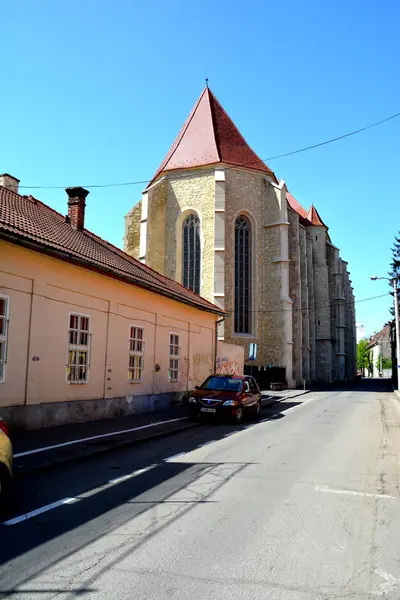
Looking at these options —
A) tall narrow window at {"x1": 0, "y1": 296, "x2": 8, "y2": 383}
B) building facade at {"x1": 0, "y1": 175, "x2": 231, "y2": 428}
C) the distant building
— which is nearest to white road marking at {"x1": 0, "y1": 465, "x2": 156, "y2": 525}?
building facade at {"x1": 0, "y1": 175, "x2": 231, "y2": 428}

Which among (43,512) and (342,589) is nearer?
(342,589)

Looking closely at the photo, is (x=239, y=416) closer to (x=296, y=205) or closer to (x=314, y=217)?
(x=314, y=217)

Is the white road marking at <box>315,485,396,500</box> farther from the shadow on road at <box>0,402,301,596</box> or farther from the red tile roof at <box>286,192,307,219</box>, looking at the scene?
the red tile roof at <box>286,192,307,219</box>

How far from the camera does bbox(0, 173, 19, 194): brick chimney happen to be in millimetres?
17016

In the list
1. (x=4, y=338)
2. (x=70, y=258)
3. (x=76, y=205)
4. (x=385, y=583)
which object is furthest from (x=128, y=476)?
A: (x=76, y=205)

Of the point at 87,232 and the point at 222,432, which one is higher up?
the point at 87,232

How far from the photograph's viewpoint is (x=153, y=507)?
561 cm

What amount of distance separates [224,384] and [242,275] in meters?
21.1

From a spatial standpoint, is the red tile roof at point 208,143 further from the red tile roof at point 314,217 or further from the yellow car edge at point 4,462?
the yellow car edge at point 4,462

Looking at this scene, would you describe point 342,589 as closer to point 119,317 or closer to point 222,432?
point 222,432

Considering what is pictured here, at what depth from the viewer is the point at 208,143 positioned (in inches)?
1474

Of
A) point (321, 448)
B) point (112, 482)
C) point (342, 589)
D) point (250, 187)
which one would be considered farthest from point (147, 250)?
point (342, 589)

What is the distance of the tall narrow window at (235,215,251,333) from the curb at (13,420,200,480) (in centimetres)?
2324

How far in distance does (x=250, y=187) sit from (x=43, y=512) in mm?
34001
